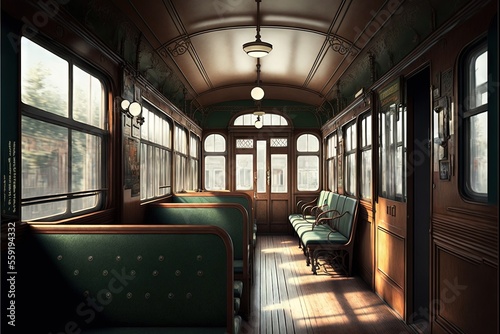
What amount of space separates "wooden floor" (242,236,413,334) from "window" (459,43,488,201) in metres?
1.78

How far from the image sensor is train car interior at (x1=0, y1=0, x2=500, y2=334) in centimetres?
240

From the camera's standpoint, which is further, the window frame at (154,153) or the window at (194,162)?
the window at (194,162)

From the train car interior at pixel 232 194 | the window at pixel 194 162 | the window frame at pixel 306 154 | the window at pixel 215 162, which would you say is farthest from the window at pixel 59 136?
the window frame at pixel 306 154

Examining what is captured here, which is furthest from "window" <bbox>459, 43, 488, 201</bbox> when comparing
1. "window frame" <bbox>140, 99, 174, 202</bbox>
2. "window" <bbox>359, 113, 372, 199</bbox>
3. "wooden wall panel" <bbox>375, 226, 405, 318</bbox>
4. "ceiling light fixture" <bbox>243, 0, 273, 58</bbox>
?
"window frame" <bbox>140, 99, 174, 202</bbox>

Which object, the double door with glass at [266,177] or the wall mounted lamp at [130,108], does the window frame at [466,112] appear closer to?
the wall mounted lamp at [130,108]

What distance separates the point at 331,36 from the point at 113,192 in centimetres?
338

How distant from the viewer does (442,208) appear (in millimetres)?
3350

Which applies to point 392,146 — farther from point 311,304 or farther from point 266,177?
point 266,177

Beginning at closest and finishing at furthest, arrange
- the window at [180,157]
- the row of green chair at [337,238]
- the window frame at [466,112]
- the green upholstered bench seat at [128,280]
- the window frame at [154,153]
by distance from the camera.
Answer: the green upholstered bench seat at [128,280], the window frame at [466,112], the window frame at [154,153], the row of green chair at [337,238], the window at [180,157]

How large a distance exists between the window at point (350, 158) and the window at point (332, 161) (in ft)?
2.89

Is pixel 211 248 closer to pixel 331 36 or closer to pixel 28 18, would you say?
pixel 28 18

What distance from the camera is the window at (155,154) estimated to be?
5.32 metres

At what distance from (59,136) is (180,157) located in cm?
481

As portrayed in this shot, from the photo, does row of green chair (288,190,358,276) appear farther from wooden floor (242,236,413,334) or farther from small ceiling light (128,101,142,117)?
small ceiling light (128,101,142,117)
